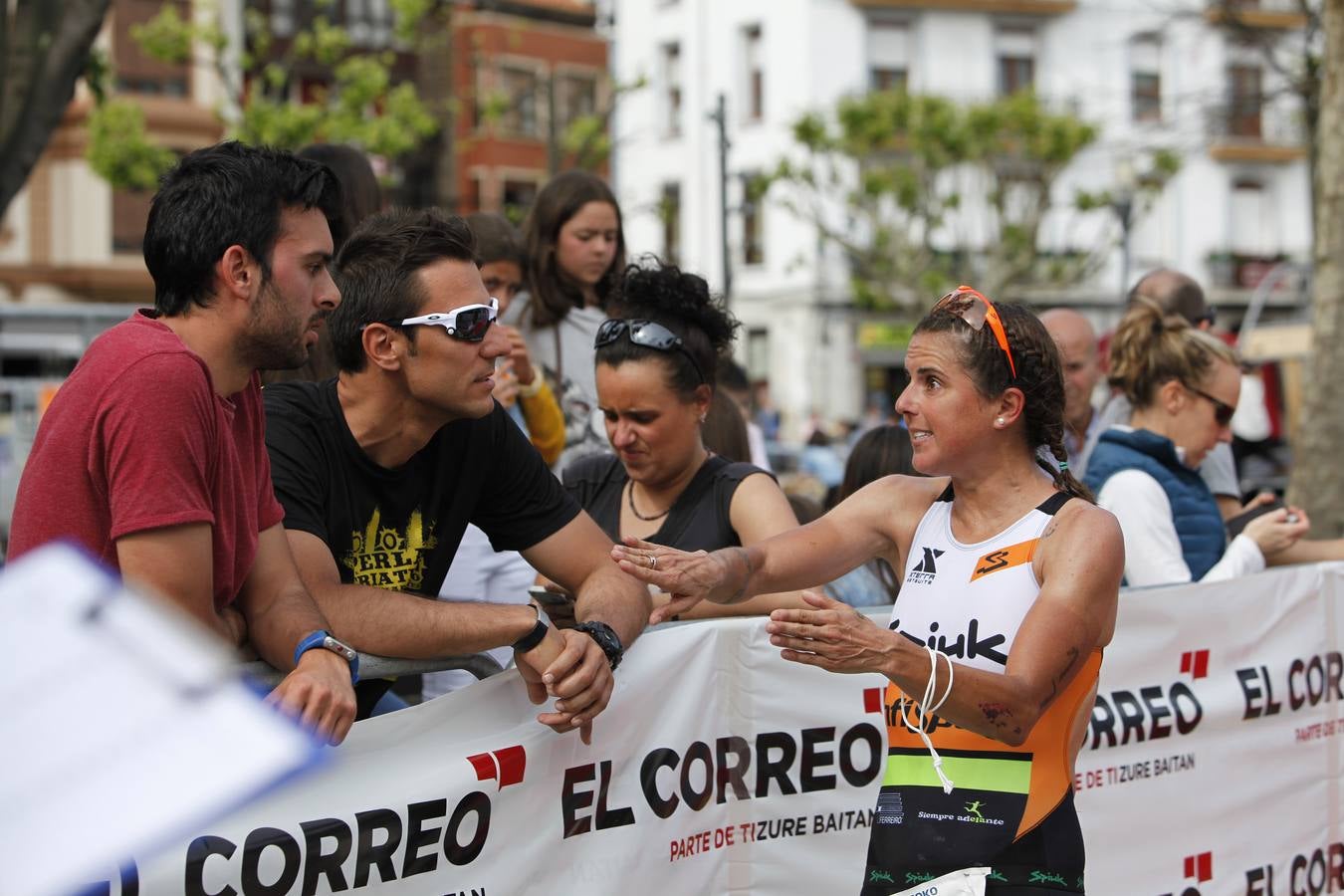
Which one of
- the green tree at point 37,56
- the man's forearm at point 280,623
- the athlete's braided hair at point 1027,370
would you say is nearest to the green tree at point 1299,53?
the green tree at point 37,56

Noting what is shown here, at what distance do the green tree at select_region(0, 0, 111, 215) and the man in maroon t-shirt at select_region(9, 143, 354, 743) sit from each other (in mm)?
6004

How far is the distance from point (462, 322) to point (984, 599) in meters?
1.25

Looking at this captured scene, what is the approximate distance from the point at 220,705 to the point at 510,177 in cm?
4357

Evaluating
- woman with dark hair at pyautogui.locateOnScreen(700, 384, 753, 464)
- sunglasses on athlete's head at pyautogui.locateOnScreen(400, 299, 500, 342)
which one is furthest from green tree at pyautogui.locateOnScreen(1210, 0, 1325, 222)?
sunglasses on athlete's head at pyautogui.locateOnScreen(400, 299, 500, 342)

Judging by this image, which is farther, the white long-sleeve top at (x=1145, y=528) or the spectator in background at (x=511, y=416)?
the white long-sleeve top at (x=1145, y=528)

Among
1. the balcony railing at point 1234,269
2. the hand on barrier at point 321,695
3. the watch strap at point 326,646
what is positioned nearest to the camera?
the hand on barrier at point 321,695

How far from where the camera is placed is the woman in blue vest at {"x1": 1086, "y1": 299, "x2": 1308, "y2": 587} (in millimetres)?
4969

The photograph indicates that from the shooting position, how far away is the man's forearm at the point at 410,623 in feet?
10.3

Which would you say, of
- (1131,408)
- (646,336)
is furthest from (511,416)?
(1131,408)

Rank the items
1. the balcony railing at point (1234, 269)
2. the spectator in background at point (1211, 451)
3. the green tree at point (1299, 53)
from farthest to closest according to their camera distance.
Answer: the balcony railing at point (1234, 269) < the green tree at point (1299, 53) < the spectator in background at point (1211, 451)

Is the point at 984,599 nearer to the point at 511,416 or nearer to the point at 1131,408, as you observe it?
the point at 511,416

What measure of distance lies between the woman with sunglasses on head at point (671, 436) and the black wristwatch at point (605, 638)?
2.28 ft

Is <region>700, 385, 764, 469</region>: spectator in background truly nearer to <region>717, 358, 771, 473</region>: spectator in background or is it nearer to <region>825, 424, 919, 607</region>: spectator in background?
<region>717, 358, 771, 473</region>: spectator in background

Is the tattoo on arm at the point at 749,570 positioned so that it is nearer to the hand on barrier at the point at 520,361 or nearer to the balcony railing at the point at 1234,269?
the hand on barrier at the point at 520,361
